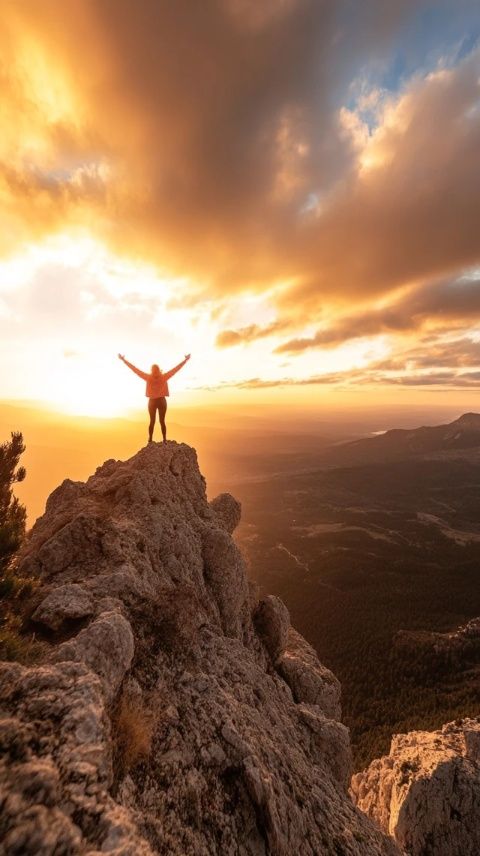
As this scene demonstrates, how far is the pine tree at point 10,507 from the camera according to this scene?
472 inches

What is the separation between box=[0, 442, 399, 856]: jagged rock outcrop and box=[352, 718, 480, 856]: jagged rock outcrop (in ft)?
40.8

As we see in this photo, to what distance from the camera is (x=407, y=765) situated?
34.0 metres

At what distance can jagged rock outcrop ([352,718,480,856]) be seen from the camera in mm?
27250

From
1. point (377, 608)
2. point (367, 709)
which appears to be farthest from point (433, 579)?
point (367, 709)

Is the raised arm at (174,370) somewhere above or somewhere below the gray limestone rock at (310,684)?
above

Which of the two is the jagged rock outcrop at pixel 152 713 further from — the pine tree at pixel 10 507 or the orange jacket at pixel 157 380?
the orange jacket at pixel 157 380

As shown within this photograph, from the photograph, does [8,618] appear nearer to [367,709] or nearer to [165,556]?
[165,556]

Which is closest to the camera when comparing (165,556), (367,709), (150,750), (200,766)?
(150,750)

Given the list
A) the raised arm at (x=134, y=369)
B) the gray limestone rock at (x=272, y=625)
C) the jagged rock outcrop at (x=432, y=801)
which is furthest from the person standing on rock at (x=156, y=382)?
the jagged rock outcrop at (x=432, y=801)

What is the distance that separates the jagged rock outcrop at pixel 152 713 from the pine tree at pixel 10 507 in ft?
7.45

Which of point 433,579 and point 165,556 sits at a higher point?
point 165,556

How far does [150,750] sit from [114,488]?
49.8 feet

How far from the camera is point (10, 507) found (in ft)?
43.3

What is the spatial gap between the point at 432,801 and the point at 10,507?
37.4 meters
